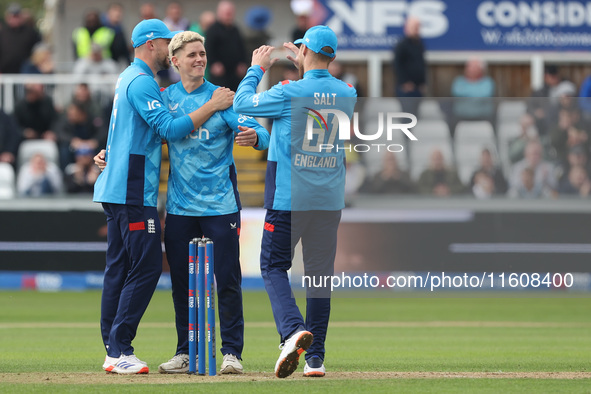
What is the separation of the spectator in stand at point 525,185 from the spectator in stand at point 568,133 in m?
0.55

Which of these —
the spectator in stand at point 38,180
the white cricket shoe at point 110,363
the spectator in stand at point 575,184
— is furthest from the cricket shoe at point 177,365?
the spectator in stand at point 38,180

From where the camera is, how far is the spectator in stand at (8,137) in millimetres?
18047

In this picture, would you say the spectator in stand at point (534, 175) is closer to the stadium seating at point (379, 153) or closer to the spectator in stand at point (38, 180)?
the stadium seating at point (379, 153)

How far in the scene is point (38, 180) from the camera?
1762 centimetres

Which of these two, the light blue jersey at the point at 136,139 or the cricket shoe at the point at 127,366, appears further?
the cricket shoe at the point at 127,366

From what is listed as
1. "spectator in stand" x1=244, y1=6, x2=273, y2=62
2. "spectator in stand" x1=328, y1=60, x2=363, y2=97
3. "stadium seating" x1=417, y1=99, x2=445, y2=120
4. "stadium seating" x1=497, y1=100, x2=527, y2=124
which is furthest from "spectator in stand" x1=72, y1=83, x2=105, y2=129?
"stadium seating" x1=497, y1=100, x2=527, y2=124

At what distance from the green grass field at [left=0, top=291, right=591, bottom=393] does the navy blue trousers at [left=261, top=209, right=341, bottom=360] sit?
0.42 m

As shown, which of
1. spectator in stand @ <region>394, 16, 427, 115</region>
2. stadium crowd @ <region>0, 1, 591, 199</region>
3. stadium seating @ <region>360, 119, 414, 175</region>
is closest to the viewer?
stadium seating @ <region>360, 119, 414, 175</region>

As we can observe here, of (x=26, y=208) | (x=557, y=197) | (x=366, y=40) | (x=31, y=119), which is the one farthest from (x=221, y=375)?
(x=366, y=40)

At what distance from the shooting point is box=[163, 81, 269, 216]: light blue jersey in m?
7.88

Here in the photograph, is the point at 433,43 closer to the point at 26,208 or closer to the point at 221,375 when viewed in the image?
the point at 26,208

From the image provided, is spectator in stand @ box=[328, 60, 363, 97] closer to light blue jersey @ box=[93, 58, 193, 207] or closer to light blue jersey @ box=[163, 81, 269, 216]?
light blue jersey @ box=[163, 81, 269, 216]

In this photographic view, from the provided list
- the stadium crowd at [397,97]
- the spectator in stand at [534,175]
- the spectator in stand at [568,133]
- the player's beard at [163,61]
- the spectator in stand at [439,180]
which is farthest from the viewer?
the spectator in stand at [568,133]

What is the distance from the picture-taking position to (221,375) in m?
7.82
